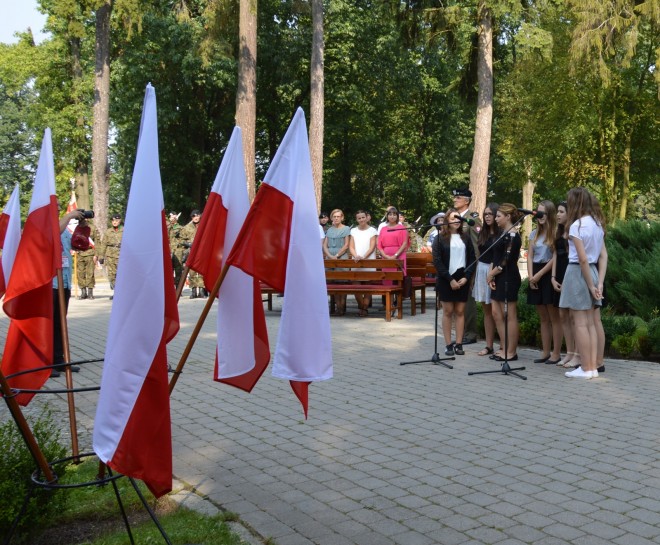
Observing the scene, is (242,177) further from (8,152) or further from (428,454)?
(8,152)

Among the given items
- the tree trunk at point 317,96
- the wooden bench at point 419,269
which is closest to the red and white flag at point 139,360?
the wooden bench at point 419,269

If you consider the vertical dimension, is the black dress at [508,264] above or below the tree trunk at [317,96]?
below

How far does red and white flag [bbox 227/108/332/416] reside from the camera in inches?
171

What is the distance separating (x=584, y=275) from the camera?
9.48 metres

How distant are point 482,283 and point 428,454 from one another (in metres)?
5.00

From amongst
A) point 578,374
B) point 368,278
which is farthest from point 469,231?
point 368,278

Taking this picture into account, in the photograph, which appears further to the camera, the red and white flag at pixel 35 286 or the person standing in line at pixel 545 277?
the person standing in line at pixel 545 277

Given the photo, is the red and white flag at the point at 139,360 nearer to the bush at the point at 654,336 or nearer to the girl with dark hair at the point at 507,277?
the girl with dark hair at the point at 507,277

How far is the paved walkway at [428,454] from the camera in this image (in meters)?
4.86

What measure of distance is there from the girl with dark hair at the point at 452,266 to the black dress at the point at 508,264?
409mm

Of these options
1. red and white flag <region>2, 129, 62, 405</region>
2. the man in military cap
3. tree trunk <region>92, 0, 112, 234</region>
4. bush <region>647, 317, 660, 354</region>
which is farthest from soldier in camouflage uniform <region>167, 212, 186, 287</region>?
red and white flag <region>2, 129, 62, 405</region>

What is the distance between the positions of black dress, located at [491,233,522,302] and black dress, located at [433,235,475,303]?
399 millimetres

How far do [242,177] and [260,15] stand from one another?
34288mm

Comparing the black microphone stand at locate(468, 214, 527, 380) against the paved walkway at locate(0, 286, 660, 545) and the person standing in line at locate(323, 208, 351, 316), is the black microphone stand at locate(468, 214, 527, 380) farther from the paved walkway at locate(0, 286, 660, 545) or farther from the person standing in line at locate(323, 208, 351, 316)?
the person standing in line at locate(323, 208, 351, 316)
